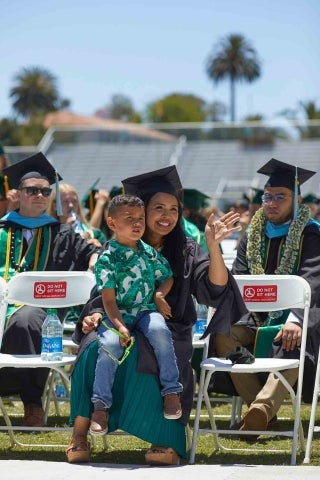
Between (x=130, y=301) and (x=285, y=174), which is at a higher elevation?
(x=285, y=174)

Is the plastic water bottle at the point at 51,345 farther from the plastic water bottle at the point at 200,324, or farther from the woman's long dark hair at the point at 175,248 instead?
the plastic water bottle at the point at 200,324

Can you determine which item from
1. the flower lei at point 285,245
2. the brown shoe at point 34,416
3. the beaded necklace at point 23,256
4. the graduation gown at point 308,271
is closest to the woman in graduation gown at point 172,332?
the graduation gown at point 308,271

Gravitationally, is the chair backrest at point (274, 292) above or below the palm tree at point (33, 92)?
below

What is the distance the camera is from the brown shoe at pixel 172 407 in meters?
6.28

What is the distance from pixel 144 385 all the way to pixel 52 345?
85cm

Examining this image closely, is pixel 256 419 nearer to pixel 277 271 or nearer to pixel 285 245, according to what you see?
pixel 277 271

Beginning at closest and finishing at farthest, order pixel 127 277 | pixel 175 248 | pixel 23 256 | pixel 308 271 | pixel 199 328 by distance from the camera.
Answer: pixel 127 277 < pixel 175 248 < pixel 308 271 < pixel 199 328 < pixel 23 256

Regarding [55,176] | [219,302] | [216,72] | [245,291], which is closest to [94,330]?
[219,302]

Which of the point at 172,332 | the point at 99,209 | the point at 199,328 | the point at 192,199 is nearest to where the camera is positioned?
the point at 172,332

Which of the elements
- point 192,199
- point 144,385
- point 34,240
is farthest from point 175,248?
point 192,199

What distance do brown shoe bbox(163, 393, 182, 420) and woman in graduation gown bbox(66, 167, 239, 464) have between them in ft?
0.25

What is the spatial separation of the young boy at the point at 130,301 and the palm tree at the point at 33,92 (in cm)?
7875

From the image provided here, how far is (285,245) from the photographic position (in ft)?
27.5

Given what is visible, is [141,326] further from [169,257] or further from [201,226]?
[201,226]
